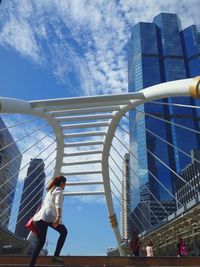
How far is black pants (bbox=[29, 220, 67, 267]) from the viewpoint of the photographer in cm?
512

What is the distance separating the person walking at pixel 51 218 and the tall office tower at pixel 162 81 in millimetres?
86322

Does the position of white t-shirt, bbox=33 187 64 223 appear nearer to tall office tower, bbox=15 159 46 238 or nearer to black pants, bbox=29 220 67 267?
black pants, bbox=29 220 67 267

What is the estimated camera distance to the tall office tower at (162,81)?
328 feet

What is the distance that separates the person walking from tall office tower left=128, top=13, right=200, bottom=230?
86.3 metres

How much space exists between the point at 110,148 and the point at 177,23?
12408cm

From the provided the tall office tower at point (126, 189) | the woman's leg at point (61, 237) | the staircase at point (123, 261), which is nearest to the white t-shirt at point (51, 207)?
the woman's leg at point (61, 237)

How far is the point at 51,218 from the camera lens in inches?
214

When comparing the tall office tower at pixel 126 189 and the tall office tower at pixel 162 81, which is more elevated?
the tall office tower at pixel 162 81

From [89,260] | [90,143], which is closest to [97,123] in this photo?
[90,143]

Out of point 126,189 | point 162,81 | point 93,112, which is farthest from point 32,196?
point 93,112

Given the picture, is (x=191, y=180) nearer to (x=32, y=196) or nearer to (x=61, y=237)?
(x=32, y=196)

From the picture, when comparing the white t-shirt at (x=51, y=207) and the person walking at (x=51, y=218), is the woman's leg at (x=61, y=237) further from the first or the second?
the white t-shirt at (x=51, y=207)

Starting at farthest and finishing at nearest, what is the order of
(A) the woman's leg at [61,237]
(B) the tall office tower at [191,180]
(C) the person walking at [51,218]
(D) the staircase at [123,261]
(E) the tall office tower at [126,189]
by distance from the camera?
(B) the tall office tower at [191,180] → (E) the tall office tower at [126,189] → (D) the staircase at [123,261] → (A) the woman's leg at [61,237] → (C) the person walking at [51,218]

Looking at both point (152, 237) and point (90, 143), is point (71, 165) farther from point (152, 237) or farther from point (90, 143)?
point (152, 237)
